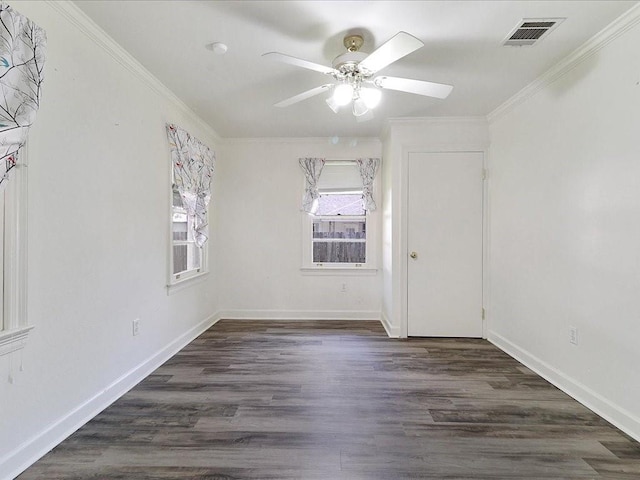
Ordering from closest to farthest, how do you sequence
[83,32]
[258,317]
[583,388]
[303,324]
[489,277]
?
[83,32] → [583,388] → [489,277] → [303,324] → [258,317]

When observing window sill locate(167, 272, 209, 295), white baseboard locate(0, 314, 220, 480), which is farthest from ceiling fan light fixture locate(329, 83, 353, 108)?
white baseboard locate(0, 314, 220, 480)

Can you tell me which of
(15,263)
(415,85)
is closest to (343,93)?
(415,85)

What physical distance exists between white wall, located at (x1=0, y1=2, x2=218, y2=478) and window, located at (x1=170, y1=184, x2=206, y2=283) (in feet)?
1.13

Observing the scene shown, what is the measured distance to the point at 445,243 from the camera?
146 inches

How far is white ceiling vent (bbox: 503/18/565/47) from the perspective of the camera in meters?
1.96

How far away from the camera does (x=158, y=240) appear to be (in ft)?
9.55

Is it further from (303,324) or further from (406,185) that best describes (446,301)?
(303,324)

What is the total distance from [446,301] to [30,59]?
152 inches

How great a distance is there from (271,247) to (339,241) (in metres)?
0.93

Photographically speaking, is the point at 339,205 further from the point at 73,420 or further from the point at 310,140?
the point at 73,420

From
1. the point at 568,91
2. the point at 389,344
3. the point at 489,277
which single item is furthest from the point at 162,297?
the point at 568,91

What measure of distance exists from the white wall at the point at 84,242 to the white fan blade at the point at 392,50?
1.72 metres

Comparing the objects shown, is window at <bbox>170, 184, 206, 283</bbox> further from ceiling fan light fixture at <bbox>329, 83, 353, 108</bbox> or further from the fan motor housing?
the fan motor housing

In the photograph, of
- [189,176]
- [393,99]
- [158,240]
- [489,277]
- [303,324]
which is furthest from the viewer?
[303,324]
